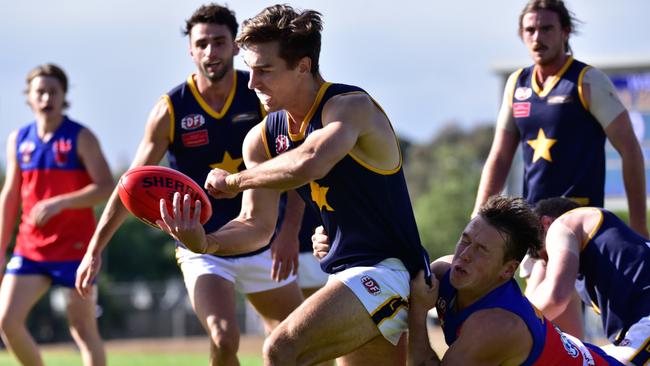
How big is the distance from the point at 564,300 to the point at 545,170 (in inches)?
62.5

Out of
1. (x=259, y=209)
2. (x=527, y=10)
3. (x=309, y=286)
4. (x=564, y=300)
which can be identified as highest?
(x=527, y=10)

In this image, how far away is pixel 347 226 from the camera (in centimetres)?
547

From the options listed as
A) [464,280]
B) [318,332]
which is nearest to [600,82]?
[464,280]

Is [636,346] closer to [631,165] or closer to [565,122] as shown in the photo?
[631,165]

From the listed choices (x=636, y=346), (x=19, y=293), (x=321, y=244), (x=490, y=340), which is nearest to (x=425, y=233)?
(x=19, y=293)

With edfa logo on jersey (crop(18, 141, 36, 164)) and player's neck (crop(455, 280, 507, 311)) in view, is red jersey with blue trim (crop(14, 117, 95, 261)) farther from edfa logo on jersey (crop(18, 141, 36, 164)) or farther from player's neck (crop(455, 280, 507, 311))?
player's neck (crop(455, 280, 507, 311))

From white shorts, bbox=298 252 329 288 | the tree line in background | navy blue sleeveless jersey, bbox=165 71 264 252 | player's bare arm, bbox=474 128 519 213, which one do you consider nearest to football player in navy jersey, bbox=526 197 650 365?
player's bare arm, bbox=474 128 519 213

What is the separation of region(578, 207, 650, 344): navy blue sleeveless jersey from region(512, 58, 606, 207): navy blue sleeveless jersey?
1.04 meters

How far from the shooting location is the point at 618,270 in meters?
6.33

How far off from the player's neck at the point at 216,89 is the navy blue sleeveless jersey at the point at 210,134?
0.12 feet

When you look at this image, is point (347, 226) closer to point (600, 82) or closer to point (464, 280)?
point (464, 280)

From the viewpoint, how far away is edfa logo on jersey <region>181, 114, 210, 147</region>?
7273 millimetres

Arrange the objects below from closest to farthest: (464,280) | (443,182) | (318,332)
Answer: (318,332)
(464,280)
(443,182)

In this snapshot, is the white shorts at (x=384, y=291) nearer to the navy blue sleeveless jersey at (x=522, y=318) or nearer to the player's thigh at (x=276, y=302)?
the navy blue sleeveless jersey at (x=522, y=318)
